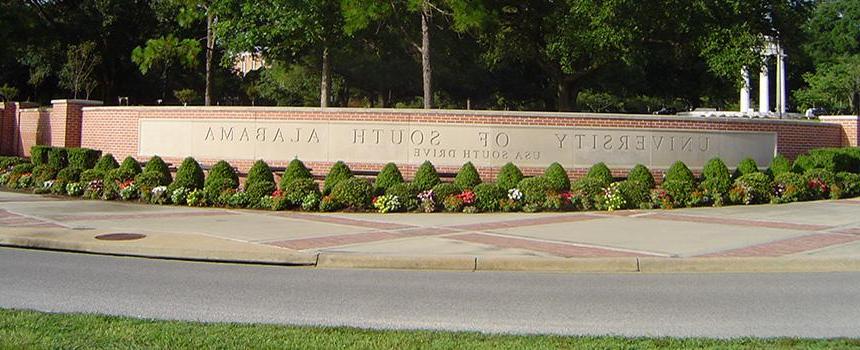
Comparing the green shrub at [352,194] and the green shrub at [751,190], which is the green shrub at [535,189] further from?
the green shrub at [751,190]

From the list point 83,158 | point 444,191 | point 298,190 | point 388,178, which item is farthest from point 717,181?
point 83,158

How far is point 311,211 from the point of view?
53.0 feet

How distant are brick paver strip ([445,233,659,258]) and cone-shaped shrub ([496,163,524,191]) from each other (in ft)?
16.3

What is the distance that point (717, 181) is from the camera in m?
17.6

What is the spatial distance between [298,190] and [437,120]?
168 inches

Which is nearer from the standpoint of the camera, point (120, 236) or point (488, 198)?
point (120, 236)

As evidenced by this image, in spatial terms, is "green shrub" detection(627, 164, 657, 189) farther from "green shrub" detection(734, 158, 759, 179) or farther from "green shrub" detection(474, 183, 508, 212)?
"green shrub" detection(474, 183, 508, 212)

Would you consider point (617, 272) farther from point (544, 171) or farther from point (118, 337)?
point (544, 171)

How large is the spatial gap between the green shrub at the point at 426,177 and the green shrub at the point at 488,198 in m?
1.34

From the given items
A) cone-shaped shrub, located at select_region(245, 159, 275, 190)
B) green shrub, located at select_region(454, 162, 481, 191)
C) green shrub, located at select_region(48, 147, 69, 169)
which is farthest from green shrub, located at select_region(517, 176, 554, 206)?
green shrub, located at select_region(48, 147, 69, 169)

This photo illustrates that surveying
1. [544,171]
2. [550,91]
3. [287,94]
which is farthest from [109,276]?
[287,94]

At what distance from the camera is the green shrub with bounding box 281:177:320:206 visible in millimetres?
16433

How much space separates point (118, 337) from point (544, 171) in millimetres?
14361

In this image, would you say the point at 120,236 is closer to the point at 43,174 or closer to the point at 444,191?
the point at 444,191
